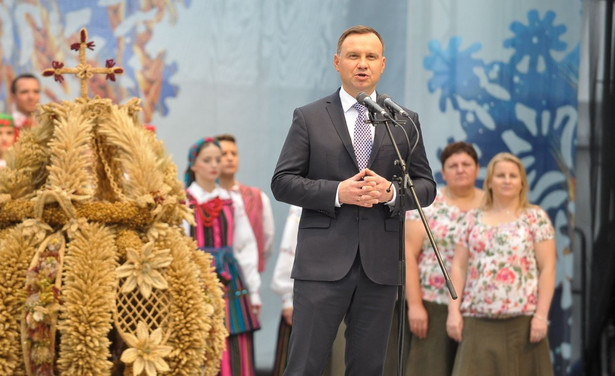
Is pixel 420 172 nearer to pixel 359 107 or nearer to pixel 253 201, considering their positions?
pixel 359 107

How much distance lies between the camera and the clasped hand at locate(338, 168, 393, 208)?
9.29ft

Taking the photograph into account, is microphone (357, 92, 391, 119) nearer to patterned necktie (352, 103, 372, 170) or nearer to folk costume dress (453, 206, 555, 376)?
patterned necktie (352, 103, 372, 170)

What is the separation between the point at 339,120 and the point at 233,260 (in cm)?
235

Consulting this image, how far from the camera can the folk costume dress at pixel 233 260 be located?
17.0ft

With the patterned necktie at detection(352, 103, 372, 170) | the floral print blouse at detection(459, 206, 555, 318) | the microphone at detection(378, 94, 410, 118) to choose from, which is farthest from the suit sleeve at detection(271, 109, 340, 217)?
the floral print blouse at detection(459, 206, 555, 318)

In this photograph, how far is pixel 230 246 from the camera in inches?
207

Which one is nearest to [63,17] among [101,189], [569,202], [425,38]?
[425,38]

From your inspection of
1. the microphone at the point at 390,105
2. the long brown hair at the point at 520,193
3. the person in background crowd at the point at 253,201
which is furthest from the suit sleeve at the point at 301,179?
the person in background crowd at the point at 253,201

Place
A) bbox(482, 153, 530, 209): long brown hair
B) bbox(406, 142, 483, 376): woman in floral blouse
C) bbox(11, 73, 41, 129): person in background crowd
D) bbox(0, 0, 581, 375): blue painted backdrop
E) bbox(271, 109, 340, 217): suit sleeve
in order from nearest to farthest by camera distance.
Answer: bbox(271, 109, 340, 217): suit sleeve, bbox(482, 153, 530, 209): long brown hair, bbox(406, 142, 483, 376): woman in floral blouse, bbox(11, 73, 41, 129): person in background crowd, bbox(0, 0, 581, 375): blue painted backdrop

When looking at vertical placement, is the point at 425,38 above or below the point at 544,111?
above

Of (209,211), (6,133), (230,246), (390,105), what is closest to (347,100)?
(390,105)

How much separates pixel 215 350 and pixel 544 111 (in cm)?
363

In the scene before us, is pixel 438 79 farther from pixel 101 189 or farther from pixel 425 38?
pixel 101 189

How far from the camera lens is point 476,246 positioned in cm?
479
